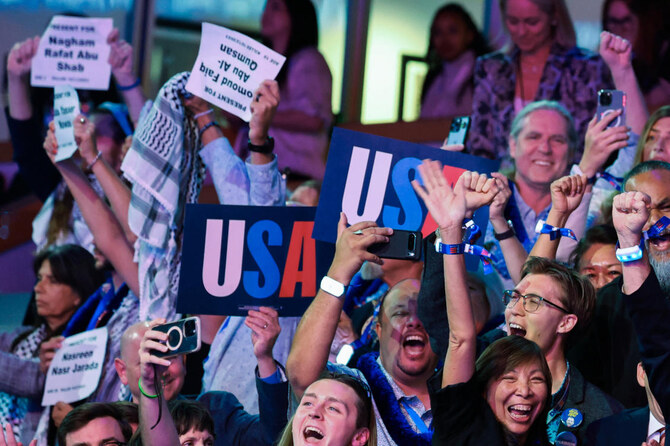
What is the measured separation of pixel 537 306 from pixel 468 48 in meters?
3.53

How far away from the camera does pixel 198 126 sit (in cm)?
447

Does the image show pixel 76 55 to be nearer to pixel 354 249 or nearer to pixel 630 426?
pixel 354 249

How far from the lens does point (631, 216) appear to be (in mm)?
2863

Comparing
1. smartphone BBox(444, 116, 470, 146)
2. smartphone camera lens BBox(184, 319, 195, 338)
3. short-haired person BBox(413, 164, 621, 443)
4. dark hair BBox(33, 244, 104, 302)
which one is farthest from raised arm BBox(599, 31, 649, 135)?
dark hair BBox(33, 244, 104, 302)

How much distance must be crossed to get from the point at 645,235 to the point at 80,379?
250 centimetres

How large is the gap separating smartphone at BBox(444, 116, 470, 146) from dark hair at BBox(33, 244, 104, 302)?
5.95 feet

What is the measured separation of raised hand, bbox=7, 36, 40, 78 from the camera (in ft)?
17.5

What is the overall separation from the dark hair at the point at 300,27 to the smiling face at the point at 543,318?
131 inches

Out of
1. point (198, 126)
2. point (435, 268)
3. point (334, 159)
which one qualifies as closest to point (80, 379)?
point (198, 126)

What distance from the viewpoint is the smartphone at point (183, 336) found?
3.06 metres

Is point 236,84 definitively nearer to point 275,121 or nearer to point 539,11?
point 539,11

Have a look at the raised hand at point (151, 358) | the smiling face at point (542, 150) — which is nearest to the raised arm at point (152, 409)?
the raised hand at point (151, 358)

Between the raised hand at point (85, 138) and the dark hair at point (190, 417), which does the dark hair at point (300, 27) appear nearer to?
the raised hand at point (85, 138)

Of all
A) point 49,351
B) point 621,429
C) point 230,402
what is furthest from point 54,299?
point 621,429
